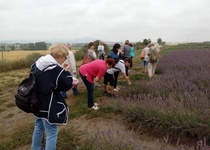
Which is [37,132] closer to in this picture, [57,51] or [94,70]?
[57,51]

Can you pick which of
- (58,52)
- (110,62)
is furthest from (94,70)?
(58,52)

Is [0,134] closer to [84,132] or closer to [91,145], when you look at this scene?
[84,132]

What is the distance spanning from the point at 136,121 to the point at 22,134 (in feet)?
7.16

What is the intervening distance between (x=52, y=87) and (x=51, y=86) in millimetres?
20

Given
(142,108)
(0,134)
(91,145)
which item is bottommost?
(0,134)

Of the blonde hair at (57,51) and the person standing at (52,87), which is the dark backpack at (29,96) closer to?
the person standing at (52,87)

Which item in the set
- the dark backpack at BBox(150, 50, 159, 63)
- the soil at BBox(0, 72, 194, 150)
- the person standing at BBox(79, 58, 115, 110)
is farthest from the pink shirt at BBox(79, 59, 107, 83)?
the dark backpack at BBox(150, 50, 159, 63)

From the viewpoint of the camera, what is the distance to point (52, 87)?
8.44ft

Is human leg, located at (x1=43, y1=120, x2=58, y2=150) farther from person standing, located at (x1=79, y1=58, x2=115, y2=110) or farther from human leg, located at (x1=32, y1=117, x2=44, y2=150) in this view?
person standing, located at (x1=79, y1=58, x2=115, y2=110)

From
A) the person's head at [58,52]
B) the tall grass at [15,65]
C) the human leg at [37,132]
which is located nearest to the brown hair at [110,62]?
the person's head at [58,52]

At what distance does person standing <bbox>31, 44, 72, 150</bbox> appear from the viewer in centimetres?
255

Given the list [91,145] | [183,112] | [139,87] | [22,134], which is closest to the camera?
[91,145]

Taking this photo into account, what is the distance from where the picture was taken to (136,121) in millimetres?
4090

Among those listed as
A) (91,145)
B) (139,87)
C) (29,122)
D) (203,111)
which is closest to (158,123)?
(203,111)
